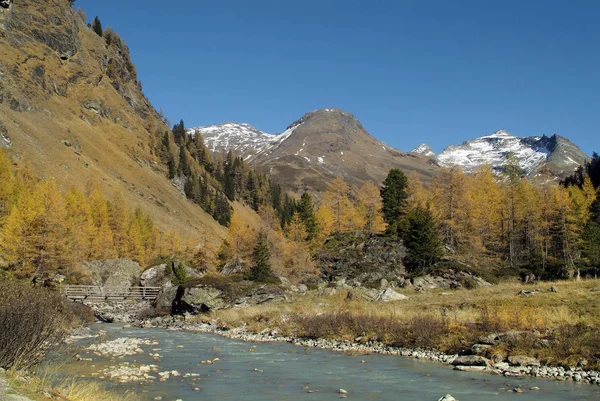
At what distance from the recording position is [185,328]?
44.6 meters

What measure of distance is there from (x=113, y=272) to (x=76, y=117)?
81349mm

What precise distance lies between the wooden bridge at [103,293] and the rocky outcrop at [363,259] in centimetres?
2610

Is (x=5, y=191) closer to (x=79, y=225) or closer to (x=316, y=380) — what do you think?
(x=79, y=225)

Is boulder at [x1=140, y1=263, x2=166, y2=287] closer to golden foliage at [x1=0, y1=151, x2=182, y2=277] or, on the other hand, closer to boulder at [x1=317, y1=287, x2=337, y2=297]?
golden foliage at [x1=0, y1=151, x2=182, y2=277]

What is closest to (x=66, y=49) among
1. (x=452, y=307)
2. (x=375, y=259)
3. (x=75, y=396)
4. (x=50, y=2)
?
(x=50, y=2)

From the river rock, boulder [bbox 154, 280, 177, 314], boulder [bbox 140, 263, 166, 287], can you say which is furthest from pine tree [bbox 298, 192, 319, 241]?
boulder [bbox 154, 280, 177, 314]

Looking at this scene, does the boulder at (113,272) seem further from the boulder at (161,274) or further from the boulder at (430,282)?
the boulder at (430,282)

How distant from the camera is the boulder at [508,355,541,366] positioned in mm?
20252

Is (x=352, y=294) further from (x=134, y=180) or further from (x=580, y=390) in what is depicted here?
(x=134, y=180)

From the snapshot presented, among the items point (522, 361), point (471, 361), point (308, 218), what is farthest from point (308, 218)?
point (522, 361)

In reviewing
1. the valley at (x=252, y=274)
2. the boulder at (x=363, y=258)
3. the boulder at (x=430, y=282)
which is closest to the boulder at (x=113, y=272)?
the valley at (x=252, y=274)

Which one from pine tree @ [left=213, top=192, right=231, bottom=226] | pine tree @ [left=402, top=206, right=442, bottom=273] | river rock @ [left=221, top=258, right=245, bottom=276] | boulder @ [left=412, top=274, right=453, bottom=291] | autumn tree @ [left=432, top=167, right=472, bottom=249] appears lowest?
boulder @ [left=412, top=274, right=453, bottom=291]

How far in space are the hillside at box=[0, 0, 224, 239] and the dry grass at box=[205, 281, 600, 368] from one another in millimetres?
50263

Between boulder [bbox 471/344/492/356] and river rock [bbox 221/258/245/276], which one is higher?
river rock [bbox 221/258/245/276]
